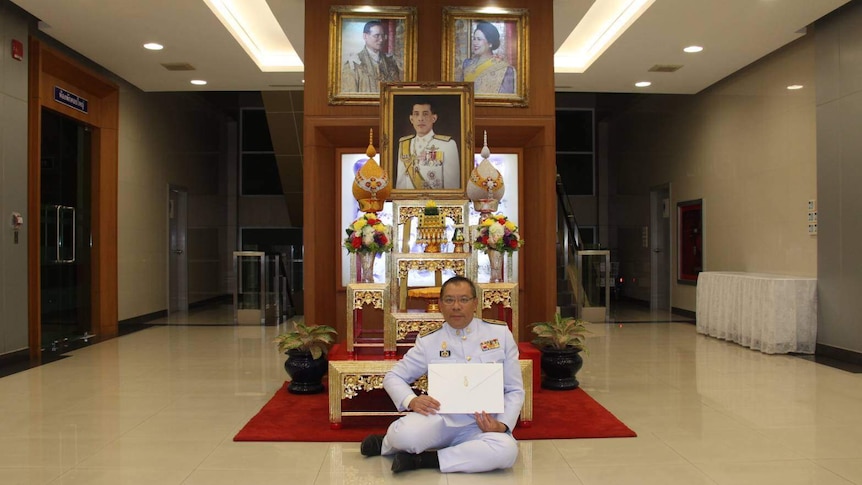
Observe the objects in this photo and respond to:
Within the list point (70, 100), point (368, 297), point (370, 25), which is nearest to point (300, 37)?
point (370, 25)

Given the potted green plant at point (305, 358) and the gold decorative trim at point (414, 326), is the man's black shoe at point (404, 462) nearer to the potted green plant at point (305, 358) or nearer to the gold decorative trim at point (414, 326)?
A: the gold decorative trim at point (414, 326)

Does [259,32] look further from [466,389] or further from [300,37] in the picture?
[466,389]

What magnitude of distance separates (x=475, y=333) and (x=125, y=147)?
28.8 feet

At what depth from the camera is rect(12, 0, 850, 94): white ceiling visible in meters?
7.04

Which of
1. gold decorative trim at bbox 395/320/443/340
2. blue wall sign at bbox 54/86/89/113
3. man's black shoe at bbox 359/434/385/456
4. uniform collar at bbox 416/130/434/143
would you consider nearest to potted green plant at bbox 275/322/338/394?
gold decorative trim at bbox 395/320/443/340

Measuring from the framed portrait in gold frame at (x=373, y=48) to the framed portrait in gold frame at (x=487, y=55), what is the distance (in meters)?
0.38

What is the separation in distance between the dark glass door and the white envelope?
6.61 meters

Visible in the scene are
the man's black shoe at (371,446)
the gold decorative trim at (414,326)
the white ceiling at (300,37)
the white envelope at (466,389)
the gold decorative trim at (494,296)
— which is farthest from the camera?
the white ceiling at (300,37)

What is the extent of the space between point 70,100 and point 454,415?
25.3 ft

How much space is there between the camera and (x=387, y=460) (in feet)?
12.6

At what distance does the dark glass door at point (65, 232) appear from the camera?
8.24 meters

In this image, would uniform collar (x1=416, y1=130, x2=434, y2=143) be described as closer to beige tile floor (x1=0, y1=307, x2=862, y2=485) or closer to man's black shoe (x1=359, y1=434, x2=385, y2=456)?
beige tile floor (x1=0, y1=307, x2=862, y2=485)

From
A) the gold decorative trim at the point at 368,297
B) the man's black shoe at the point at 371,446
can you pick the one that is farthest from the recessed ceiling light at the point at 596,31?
the man's black shoe at the point at 371,446

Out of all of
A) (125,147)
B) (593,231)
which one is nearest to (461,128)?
(125,147)
